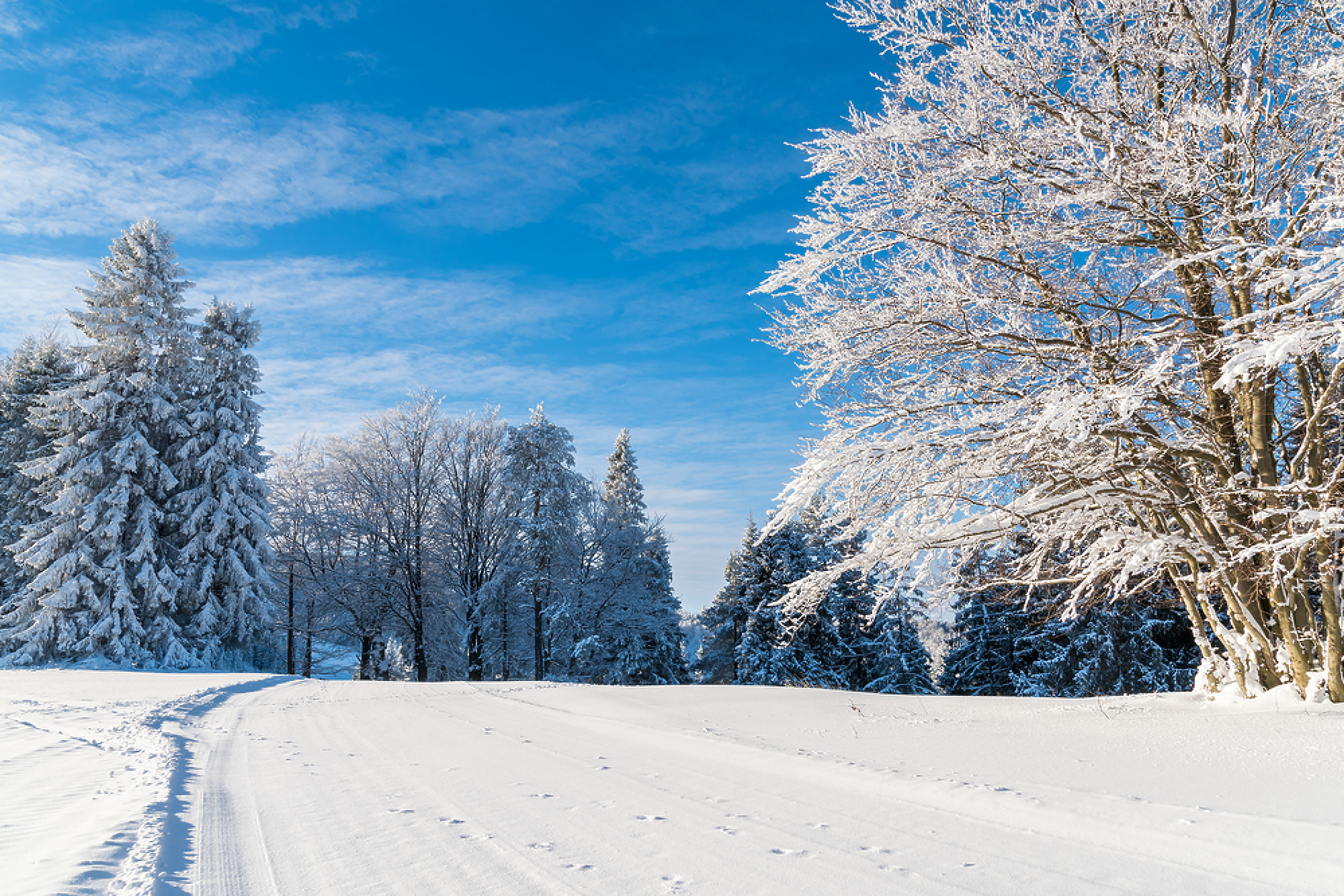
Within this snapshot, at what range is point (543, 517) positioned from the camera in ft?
84.2

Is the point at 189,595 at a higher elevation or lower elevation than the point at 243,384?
lower

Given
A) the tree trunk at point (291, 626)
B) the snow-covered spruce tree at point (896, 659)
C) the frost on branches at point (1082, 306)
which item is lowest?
the snow-covered spruce tree at point (896, 659)

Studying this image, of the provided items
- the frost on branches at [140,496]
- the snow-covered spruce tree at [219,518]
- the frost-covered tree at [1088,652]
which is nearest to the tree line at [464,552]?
the snow-covered spruce tree at [219,518]

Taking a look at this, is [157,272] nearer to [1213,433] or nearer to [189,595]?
[189,595]

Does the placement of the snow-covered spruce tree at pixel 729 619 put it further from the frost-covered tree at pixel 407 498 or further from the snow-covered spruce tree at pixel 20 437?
the snow-covered spruce tree at pixel 20 437

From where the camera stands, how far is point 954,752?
5.27 m

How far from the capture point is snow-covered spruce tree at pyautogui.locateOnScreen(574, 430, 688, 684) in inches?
1026

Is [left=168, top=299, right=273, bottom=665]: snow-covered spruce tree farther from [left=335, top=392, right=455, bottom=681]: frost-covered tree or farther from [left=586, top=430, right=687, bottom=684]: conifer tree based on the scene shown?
[left=586, top=430, right=687, bottom=684]: conifer tree

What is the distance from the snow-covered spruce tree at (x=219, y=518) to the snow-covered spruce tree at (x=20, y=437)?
4.35m

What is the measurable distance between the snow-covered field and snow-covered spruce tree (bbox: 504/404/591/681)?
57.8 ft

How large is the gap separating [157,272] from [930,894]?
29.9 metres

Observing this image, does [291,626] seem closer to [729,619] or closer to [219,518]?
[219,518]

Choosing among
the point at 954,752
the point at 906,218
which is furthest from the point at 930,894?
the point at 906,218

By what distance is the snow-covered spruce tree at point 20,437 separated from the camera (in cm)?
2525
